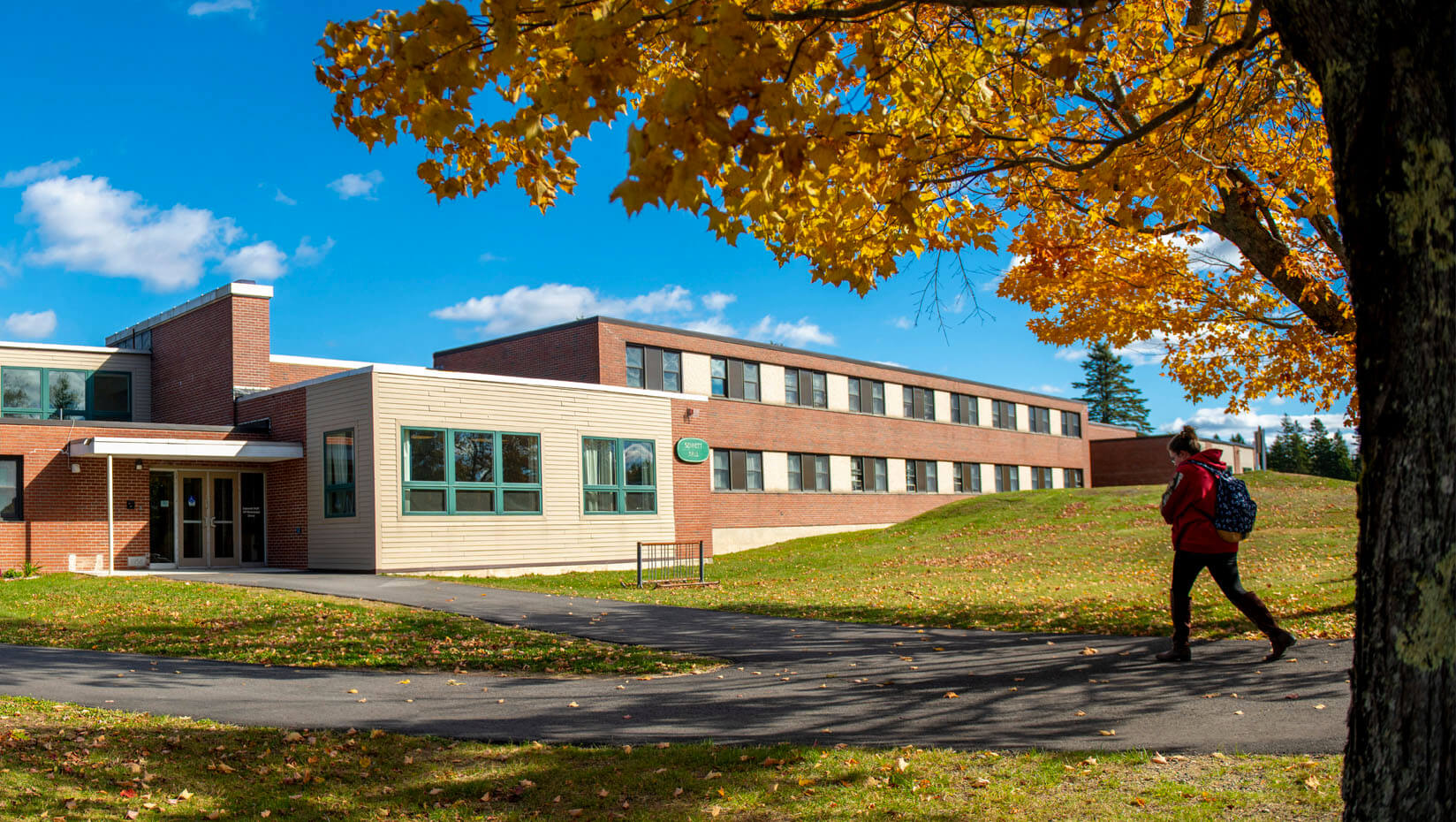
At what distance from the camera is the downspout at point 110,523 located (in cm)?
2169

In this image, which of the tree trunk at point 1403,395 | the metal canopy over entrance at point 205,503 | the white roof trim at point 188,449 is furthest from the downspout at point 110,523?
the tree trunk at point 1403,395

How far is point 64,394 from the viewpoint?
29.0 metres

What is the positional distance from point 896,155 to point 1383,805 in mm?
5108

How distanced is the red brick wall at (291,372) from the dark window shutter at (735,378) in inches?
468

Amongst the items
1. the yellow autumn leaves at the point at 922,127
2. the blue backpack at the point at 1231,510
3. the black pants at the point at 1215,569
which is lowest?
the black pants at the point at 1215,569

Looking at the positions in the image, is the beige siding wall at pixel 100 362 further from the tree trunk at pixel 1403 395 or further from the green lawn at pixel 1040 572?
the tree trunk at pixel 1403 395

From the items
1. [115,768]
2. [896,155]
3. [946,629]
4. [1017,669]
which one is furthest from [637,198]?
[946,629]

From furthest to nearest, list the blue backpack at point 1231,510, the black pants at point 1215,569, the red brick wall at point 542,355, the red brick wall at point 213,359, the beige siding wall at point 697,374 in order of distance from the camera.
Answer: the beige siding wall at point 697,374, the red brick wall at point 542,355, the red brick wall at point 213,359, the black pants at point 1215,569, the blue backpack at point 1231,510

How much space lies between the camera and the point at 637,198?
447 cm

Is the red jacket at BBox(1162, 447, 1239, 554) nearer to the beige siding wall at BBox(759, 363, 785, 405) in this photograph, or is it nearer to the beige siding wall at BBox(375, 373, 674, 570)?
the beige siding wall at BBox(375, 373, 674, 570)

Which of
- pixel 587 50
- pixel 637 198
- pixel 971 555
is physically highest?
pixel 587 50

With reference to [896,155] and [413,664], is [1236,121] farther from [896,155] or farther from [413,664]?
[413,664]

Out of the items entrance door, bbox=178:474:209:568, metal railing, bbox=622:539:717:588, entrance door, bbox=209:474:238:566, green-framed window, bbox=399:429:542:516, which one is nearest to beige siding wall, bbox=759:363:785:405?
metal railing, bbox=622:539:717:588

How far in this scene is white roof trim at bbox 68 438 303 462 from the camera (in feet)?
69.7
